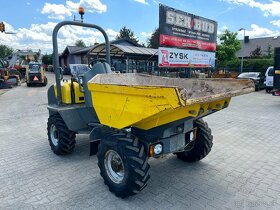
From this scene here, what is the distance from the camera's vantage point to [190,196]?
343 cm

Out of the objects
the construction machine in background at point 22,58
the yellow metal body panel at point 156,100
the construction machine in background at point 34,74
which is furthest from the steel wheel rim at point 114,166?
the construction machine in background at point 22,58

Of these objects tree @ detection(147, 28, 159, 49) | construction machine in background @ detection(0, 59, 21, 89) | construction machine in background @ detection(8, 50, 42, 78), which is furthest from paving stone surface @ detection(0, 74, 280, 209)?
tree @ detection(147, 28, 159, 49)

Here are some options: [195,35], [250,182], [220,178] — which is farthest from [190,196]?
[195,35]

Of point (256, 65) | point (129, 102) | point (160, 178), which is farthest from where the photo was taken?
point (256, 65)

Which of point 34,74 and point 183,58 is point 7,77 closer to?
point 34,74

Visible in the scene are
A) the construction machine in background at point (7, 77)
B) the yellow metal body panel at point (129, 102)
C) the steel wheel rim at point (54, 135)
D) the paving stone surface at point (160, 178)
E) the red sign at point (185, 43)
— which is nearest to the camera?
the yellow metal body panel at point (129, 102)

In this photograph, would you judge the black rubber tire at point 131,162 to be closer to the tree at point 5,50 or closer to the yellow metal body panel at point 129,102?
the yellow metal body panel at point 129,102

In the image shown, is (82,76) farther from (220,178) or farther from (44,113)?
(44,113)

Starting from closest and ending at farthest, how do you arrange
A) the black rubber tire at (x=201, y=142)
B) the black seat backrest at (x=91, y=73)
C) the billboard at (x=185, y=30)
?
the black rubber tire at (x=201, y=142)
the black seat backrest at (x=91, y=73)
the billboard at (x=185, y=30)

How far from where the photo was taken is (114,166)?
353 cm

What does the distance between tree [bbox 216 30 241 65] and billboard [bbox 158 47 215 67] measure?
1632cm

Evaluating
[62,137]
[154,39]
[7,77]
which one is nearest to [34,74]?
[7,77]

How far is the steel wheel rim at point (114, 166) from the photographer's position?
11.4 ft

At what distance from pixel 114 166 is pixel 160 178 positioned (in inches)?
34.0
